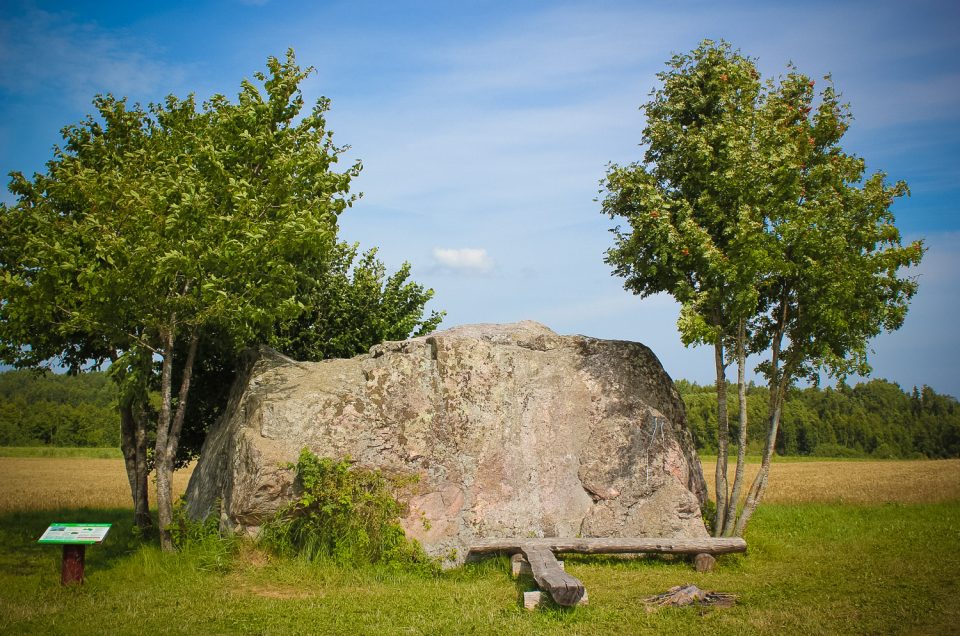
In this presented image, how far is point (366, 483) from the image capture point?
42.3ft

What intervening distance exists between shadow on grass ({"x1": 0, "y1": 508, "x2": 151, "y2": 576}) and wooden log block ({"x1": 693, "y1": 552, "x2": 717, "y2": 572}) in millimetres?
12088

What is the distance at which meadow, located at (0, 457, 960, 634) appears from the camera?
883 centimetres

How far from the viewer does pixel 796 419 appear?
105750 millimetres

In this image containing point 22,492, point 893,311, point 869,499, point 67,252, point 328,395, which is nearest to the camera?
point 67,252

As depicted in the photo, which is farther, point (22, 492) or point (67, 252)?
point (22, 492)

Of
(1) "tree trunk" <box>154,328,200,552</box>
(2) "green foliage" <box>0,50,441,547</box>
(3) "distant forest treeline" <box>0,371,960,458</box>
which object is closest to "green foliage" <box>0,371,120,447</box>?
(3) "distant forest treeline" <box>0,371,960,458</box>

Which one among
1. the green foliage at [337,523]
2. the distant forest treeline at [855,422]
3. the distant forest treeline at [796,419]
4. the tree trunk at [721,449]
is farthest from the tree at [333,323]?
the distant forest treeline at [855,422]

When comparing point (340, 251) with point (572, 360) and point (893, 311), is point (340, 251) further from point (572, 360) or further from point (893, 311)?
point (893, 311)

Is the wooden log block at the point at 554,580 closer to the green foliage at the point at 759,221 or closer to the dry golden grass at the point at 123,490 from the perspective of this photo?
the green foliage at the point at 759,221

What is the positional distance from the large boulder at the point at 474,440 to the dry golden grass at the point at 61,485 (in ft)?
47.5

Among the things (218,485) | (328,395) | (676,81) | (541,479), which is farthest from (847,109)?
(218,485)

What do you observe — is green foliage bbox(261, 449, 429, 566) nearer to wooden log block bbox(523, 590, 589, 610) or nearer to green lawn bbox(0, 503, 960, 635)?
green lawn bbox(0, 503, 960, 635)

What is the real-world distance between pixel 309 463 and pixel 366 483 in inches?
50.0

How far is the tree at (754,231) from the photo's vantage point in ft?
47.3
